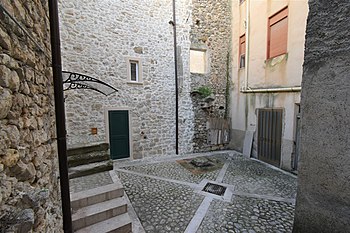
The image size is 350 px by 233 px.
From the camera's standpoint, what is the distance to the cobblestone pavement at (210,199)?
3166 millimetres

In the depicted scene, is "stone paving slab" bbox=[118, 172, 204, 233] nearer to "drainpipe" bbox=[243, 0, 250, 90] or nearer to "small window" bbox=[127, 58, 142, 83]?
"small window" bbox=[127, 58, 142, 83]

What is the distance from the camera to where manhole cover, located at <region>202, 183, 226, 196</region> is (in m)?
4.34

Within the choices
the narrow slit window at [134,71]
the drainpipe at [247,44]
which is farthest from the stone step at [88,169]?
the drainpipe at [247,44]

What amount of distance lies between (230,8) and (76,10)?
6.77 meters

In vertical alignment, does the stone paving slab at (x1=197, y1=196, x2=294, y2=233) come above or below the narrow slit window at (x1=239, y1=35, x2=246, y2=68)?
below

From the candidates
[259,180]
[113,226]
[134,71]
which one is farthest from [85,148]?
[259,180]

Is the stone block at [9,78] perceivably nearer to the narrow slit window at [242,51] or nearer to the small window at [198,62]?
the small window at [198,62]

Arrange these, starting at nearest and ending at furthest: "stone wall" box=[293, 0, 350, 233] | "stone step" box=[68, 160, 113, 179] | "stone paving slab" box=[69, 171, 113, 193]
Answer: "stone wall" box=[293, 0, 350, 233], "stone paving slab" box=[69, 171, 113, 193], "stone step" box=[68, 160, 113, 179]

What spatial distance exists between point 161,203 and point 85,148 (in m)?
2.22

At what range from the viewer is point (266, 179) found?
16.6 feet

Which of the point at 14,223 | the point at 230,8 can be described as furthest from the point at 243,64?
the point at 14,223

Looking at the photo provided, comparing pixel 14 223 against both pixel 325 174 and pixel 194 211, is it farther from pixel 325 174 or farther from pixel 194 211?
pixel 194 211

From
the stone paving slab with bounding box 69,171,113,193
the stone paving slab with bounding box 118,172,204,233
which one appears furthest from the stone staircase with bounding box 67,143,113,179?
the stone paving slab with bounding box 118,172,204,233

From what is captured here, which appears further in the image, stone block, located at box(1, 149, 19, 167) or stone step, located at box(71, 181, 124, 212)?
stone step, located at box(71, 181, 124, 212)
